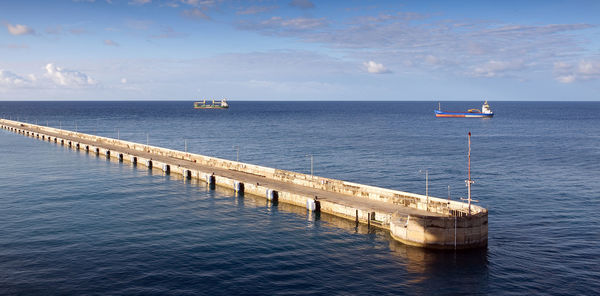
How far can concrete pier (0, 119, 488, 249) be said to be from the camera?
39688mm

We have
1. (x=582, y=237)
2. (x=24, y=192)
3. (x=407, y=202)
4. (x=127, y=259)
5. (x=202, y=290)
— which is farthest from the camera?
(x=24, y=192)

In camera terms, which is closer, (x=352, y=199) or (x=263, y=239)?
(x=263, y=239)

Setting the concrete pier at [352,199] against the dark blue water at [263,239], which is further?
the concrete pier at [352,199]

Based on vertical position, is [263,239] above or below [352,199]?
below

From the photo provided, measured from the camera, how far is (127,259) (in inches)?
1431

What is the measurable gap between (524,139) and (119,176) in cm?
10929

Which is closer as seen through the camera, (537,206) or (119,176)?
(537,206)

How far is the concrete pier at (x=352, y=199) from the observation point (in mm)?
39688

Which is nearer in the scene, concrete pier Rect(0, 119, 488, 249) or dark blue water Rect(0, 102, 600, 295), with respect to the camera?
dark blue water Rect(0, 102, 600, 295)

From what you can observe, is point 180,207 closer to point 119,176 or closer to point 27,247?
point 27,247

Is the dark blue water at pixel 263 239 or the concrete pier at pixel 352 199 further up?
the concrete pier at pixel 352 199

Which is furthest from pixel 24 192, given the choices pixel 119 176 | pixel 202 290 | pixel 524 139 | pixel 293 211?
pixel 524 139

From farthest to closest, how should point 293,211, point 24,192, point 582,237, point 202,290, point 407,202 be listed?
point 24,192, point 293,211, point 407,202, point 582,237, point 202,290

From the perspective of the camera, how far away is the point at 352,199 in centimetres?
5294
